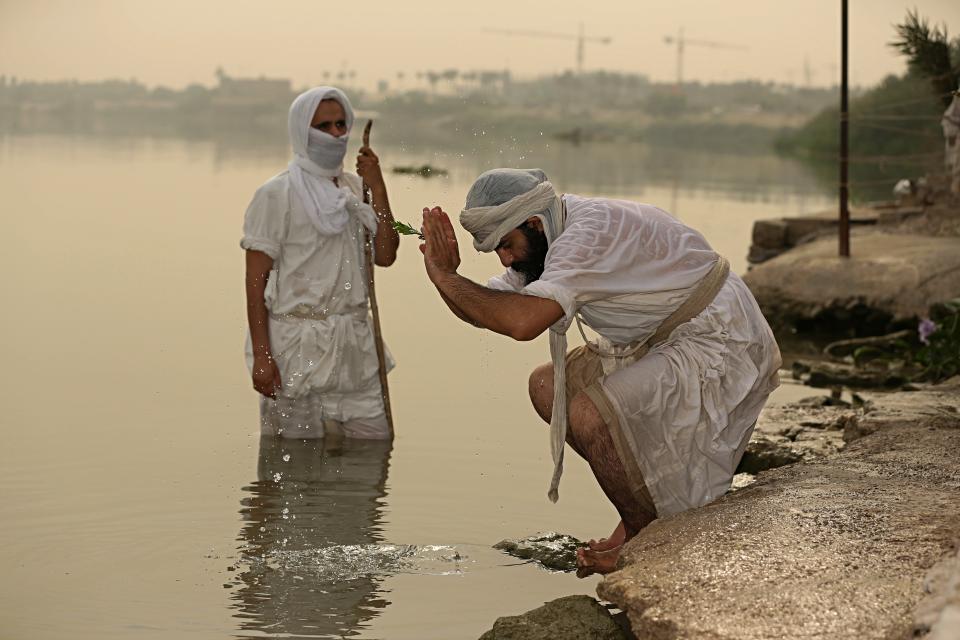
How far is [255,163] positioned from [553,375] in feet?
97.5

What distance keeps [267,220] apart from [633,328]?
213 cm

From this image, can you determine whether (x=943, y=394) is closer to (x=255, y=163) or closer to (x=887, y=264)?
(x=887, y=264)

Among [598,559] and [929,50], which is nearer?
[598,559]

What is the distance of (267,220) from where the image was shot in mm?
6566

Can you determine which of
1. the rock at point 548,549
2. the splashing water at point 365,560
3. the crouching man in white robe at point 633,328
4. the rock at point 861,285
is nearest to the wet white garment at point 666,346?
the crouching man in white robe at point 633,328

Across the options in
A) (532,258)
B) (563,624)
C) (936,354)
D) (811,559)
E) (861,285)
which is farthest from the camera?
(861,285)

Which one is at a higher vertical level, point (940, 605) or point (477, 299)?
point (477, 299)

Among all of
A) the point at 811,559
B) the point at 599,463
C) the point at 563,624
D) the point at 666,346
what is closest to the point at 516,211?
the point at 666,346

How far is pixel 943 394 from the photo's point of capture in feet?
23.0

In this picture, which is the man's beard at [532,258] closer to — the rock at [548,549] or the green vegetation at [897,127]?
the rock at [548,549]

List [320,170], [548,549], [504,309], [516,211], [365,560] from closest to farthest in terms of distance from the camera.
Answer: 1. [504,309]
2. [516,211]
3. [365,560]
4. [548,549]
5. [320,170]

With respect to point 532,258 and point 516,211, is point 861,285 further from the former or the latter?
point 516,211

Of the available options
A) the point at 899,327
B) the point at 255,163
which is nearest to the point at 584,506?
the point at 899,327

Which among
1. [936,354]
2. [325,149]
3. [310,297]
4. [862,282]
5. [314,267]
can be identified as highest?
[325,149]
